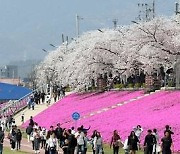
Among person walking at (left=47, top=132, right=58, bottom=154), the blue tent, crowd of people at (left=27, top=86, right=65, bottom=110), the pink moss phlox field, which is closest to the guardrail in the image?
crowd of people at (left=27, top=86, right=65, bottom=110)

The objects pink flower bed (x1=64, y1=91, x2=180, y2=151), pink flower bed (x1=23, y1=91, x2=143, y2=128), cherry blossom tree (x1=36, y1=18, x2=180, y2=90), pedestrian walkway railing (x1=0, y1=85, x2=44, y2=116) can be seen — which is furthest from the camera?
pedestrian walkway railing (x1=0, y1=85, x2=44, y2=116)

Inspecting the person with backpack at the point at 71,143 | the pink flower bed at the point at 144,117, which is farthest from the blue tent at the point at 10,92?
the person with backpack at the point at 71,143

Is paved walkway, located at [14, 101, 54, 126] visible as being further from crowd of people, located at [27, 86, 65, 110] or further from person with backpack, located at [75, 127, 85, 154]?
person with backpack, located at [75, 127, 85, 154]

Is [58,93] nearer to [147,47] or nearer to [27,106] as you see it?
[27,106]

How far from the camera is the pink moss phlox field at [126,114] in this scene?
37.3 metres

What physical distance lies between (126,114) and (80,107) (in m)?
15.0

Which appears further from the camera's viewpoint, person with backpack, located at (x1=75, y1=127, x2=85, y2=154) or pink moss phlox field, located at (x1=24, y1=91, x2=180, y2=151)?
pink moss phlox field, located at (x1=24, y1=91, x2=180, y2=151)

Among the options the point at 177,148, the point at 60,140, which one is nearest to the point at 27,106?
the point at 60,140

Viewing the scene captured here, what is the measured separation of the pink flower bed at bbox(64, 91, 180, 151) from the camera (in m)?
36.7

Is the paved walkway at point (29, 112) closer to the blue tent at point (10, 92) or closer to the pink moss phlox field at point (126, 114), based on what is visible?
the pink moss phlox field at point (126, 114)

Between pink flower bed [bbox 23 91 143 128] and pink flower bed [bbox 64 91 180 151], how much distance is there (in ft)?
15.4

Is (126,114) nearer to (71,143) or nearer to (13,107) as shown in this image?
(71,143)

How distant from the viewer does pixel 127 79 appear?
7606 cm

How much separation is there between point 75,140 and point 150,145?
3427 mm
